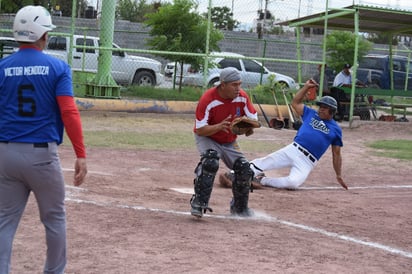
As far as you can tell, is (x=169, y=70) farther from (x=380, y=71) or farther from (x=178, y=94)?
(x=380, y=71)

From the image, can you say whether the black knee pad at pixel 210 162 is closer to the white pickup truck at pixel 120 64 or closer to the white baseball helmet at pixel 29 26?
the white baseball helmet at pixel 29 26

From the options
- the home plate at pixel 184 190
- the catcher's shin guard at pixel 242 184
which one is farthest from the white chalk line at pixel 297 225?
the home plate at pixel 184 190

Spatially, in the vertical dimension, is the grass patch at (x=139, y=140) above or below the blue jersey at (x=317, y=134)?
below

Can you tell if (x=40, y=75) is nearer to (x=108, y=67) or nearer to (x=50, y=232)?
(x=50, y=232)

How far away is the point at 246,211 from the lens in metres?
7.48

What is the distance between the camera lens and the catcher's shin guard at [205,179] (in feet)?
23.2

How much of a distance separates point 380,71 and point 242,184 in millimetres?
20115

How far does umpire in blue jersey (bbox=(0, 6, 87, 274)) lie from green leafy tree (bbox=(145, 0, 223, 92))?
16177 mm

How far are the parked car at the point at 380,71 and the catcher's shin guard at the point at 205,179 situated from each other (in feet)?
63.8

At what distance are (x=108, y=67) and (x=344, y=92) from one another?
695 cm

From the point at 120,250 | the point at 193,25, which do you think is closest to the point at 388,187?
the point at 120,250

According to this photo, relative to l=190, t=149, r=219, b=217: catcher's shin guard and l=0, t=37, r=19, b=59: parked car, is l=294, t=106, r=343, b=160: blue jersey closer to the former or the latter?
l=190, t=149, r=219, b=217: catcher's shin guard

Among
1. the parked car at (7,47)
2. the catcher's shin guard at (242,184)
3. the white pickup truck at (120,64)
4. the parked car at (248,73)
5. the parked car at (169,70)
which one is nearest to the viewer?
the catcher's shin guard at (242,184)

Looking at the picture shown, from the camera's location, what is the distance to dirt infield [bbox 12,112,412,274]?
5555 mm
